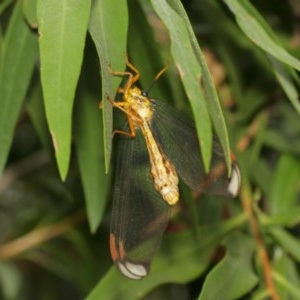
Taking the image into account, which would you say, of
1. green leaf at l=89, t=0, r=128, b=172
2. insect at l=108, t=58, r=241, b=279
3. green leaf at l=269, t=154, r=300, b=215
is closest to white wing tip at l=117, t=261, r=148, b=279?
insect at l=108, t=58, r=241, b=279

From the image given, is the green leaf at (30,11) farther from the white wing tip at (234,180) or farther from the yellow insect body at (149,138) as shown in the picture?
the white wing tip at (234,180)

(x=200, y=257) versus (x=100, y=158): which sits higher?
(x=100, y=158)

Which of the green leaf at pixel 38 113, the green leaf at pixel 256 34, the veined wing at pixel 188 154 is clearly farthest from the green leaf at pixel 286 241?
Answer: the green leaf at pixel 256 34

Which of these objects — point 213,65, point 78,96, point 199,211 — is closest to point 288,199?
point 199,211

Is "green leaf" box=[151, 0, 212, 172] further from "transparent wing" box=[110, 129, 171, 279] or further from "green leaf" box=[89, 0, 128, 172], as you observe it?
"transparent wing" box=[110, 129, 171, 279]

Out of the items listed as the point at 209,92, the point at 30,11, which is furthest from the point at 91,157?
the point at 209,92

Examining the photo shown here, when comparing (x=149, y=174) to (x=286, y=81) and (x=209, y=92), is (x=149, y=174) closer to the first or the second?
(x=286, y=81)

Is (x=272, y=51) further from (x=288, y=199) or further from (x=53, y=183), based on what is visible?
(x=53, y=183)
